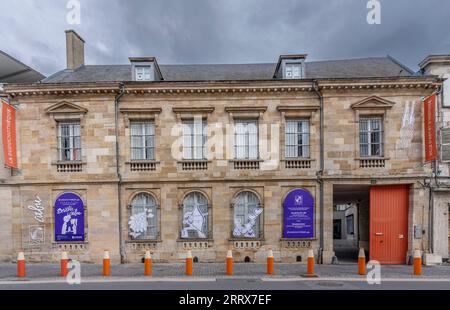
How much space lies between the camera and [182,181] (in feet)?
47.3

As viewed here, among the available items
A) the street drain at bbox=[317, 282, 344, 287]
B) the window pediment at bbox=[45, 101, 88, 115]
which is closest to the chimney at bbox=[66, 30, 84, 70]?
the window pediment at bbox=[45, 101, 88, 115]

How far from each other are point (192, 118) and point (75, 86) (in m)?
5.97

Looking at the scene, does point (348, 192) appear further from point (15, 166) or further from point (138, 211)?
point (15, 166)

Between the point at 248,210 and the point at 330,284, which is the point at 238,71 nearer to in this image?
the point at 248,210

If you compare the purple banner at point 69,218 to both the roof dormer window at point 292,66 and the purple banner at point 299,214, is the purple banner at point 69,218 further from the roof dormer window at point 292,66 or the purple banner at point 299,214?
the roof dormer window at point 292,66

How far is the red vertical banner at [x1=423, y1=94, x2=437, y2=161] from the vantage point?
43.5 feet

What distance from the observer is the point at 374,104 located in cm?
1413

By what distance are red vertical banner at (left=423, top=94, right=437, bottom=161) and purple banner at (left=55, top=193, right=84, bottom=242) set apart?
16909mm

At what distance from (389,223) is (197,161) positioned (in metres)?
10.0

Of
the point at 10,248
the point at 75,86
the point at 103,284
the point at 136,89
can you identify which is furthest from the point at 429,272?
the point at 10,248

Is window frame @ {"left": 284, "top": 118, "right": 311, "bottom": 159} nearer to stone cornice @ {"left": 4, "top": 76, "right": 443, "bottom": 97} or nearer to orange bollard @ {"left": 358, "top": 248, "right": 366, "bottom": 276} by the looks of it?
stone cornice @ {"left": 4, "top": 76, "right": 443, "bottom": 97}

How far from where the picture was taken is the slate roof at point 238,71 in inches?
619

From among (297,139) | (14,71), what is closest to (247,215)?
(297,139)
